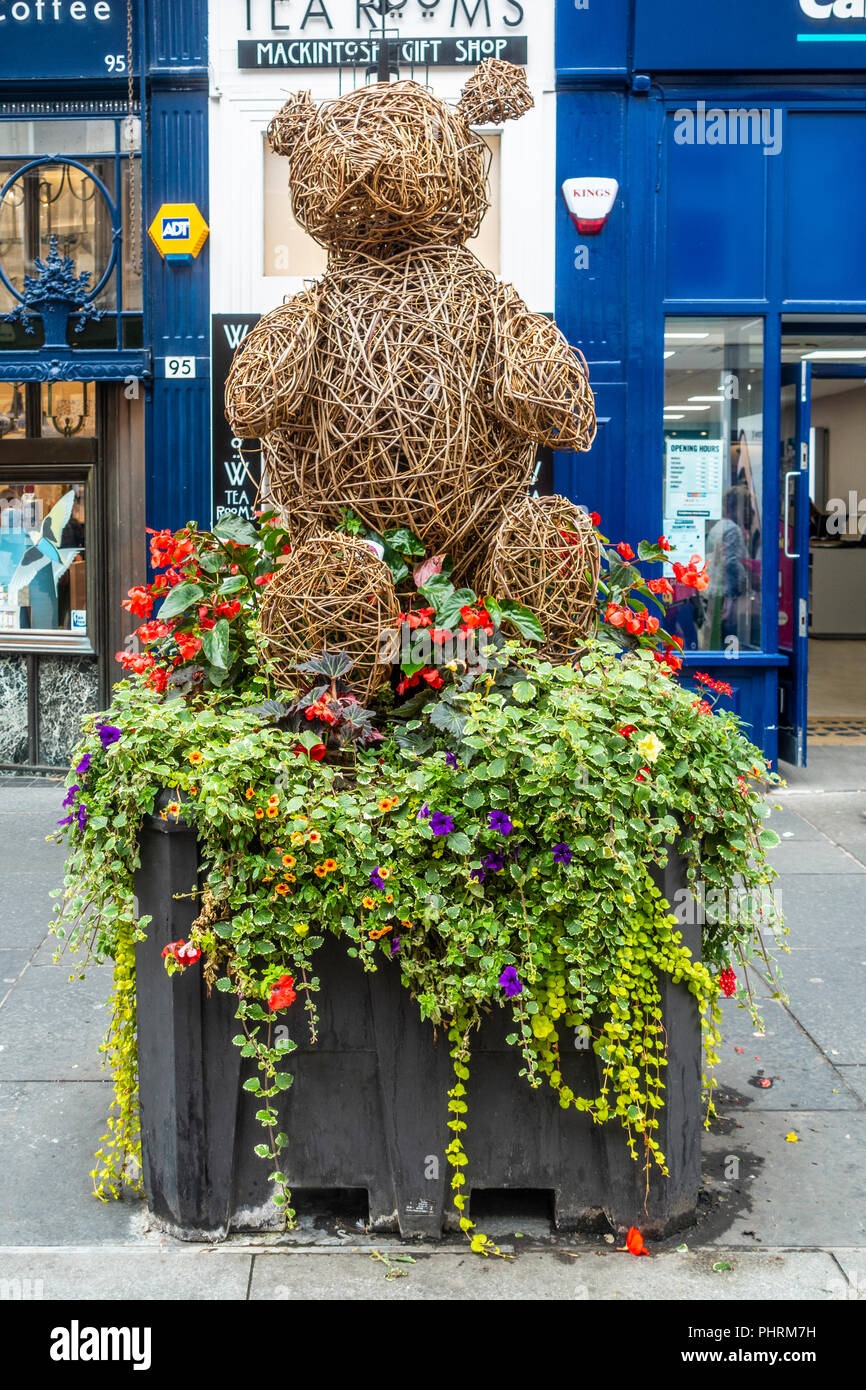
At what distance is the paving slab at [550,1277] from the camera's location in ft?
9.81

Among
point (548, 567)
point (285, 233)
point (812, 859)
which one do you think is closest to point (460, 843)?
point (548, 567)

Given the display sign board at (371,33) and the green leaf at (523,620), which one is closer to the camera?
the green leaf at (523,620)

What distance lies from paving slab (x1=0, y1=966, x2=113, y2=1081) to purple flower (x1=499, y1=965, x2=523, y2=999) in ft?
6.08

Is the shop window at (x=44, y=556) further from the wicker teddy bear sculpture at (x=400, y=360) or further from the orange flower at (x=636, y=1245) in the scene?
the orange flower at (x=636, y=1245)

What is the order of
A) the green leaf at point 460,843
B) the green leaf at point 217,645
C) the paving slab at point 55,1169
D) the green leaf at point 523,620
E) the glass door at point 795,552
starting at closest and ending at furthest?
1. the green leaf at point 460,843
2. the paving slab at point 55,1169
3. the green leaf at point 523,620
4. the green leaf at point 217,645
5. the glass door at point 795,552

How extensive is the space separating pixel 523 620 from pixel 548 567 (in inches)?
7.1

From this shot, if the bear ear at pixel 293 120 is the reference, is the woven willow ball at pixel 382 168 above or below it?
below

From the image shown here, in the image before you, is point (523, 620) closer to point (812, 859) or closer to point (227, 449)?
point (812, 859)

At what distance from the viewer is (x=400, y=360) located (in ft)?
11.5

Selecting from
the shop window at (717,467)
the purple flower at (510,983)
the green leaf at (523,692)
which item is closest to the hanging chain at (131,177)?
the shop window at (717,467)

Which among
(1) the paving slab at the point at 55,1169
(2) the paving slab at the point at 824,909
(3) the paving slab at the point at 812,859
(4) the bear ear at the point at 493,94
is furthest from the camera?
(3) the paving slab at the point at 812,859

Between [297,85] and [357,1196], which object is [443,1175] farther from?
[297,85]

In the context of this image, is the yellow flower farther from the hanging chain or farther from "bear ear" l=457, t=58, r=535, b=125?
the hanging chain

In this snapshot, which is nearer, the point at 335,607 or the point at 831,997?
the point at 335,607
